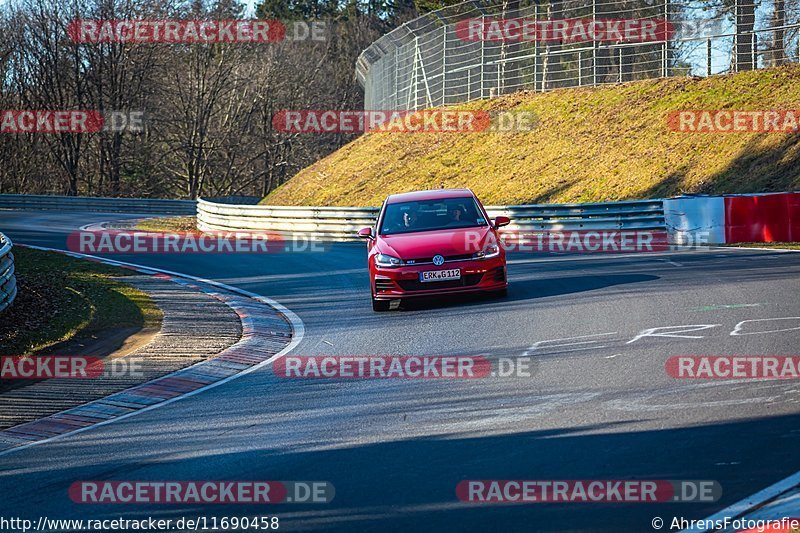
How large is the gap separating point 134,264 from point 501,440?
16.2 meters

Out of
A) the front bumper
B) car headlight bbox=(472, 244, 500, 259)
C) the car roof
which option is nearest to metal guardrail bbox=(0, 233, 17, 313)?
the front bumper

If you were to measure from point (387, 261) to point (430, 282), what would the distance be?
649 millimetres

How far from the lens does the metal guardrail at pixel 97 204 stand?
45531mm

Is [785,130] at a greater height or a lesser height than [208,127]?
lesser

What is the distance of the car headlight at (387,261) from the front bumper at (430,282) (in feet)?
0.21

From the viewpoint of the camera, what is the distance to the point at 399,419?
Result: 7.53 metres

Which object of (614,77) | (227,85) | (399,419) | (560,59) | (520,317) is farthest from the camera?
(227,85)

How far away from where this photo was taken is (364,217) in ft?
86.2

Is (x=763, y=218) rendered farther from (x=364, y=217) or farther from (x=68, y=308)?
(x=68, y=308)

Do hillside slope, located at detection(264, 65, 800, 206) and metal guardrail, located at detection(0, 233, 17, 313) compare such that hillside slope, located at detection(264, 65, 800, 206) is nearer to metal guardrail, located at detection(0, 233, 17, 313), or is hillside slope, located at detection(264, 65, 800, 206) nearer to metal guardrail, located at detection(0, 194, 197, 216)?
metal guardrail, located at detection(0, 194, 197, 216)

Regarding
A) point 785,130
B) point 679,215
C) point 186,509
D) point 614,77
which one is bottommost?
point 186,509

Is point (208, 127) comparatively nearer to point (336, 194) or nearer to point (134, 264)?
point (336, 194)

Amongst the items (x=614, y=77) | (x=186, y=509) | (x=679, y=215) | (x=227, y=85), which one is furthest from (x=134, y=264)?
(x=227, y=85)

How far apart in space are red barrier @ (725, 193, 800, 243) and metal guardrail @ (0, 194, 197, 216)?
30.5 metres
